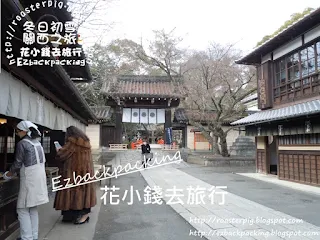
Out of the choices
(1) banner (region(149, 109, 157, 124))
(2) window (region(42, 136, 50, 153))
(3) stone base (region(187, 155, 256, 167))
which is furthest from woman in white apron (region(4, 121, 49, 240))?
(1) banner (region(149, 109, 157, 124))

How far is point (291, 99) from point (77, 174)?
36.6ft

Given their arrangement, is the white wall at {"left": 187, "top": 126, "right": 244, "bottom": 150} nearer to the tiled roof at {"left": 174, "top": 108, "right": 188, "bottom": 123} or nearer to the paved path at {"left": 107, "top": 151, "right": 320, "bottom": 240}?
the tiled roof at {"left": 174, "top": 108, "right": 188, "bottom": 123}

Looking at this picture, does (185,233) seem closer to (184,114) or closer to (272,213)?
(272,213)

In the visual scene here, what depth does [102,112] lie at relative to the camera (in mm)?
26125

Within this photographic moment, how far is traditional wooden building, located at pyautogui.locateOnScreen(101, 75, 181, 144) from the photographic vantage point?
24.9m

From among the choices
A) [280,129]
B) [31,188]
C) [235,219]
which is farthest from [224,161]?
[31,188]

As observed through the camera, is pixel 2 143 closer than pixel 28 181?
No

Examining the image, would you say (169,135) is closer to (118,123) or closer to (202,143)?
(118,123)

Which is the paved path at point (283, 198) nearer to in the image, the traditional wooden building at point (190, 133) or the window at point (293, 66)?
the window at point (293, 66)

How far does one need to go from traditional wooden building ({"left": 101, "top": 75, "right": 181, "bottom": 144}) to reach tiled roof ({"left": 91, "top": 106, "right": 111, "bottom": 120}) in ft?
2.01

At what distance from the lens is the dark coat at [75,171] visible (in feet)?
18.5

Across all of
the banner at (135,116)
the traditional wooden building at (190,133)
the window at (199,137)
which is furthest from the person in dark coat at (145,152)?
the window at (199,137)

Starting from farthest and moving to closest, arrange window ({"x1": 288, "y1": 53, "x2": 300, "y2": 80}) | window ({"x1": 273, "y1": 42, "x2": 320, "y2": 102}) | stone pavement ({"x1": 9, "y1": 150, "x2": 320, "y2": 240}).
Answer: window ({"x1": 288, "y1": 53, "x2": 300, "y2": 80})
window ({"x1": 273, "y1": 42, "x2": 320, "y2": 102})
stone pavement ({"x1": 9, "y1": 150, "x2": 320, "y2": 240})

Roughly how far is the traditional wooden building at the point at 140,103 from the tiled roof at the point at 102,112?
0.61m
